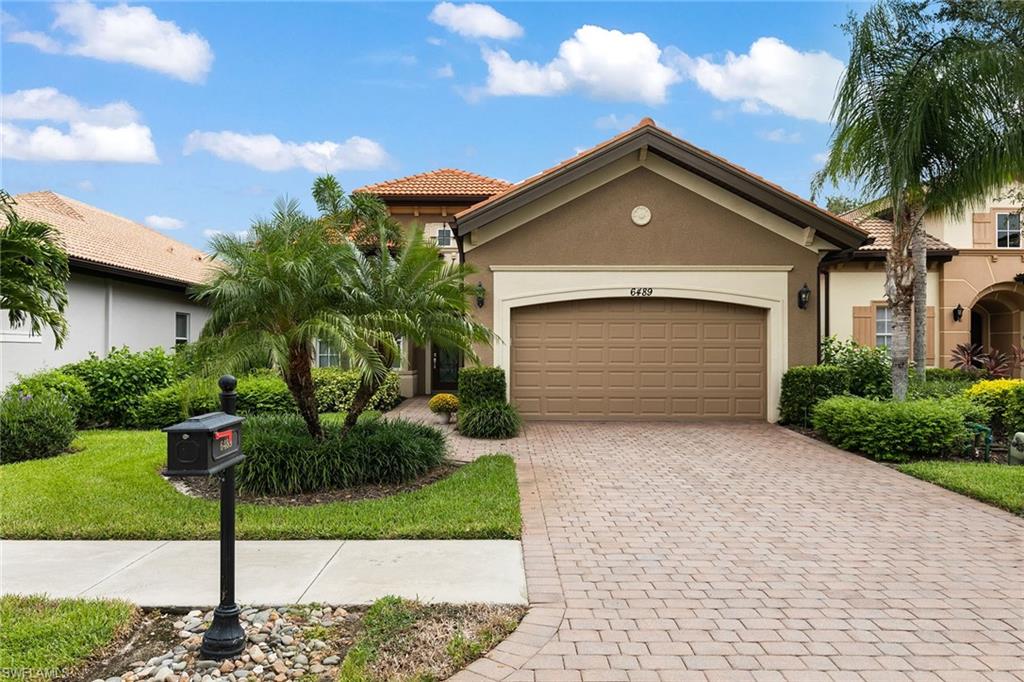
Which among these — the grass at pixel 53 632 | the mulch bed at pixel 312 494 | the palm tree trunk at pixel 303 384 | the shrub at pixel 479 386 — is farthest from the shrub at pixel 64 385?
the grass at pixel 53 632

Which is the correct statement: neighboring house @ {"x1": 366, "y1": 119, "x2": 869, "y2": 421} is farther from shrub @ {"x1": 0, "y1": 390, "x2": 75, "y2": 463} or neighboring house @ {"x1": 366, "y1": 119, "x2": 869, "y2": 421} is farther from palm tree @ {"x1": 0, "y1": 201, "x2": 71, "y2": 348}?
palm tree @ {"x1": 0, "y1": 201, "x2": 71, "y2": 348}

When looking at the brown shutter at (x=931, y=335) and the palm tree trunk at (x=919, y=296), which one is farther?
the brown shutter at (x=931, y=335)

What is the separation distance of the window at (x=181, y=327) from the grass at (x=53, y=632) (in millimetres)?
14824

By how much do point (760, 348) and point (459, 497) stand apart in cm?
901

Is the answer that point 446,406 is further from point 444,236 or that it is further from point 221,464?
point 221,464

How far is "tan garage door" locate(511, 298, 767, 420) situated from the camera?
13.6 m

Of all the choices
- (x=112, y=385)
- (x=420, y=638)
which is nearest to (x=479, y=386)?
(x=112, y=385)

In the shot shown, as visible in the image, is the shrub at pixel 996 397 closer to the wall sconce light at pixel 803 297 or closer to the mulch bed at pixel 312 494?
the wall sconce light at pixel 803 297

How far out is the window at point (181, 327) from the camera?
58.3ft

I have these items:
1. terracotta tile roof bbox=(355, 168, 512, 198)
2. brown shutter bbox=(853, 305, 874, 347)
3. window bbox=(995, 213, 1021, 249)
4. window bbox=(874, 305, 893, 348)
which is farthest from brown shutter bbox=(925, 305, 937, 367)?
terracotta tile roof bbox=(355, 168, 512, 198)

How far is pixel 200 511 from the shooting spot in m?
6.45

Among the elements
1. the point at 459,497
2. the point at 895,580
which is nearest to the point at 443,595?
the point at 459,497

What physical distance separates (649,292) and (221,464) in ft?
36.1

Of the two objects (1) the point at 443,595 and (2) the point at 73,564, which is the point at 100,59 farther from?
(1) the point at 443,595
